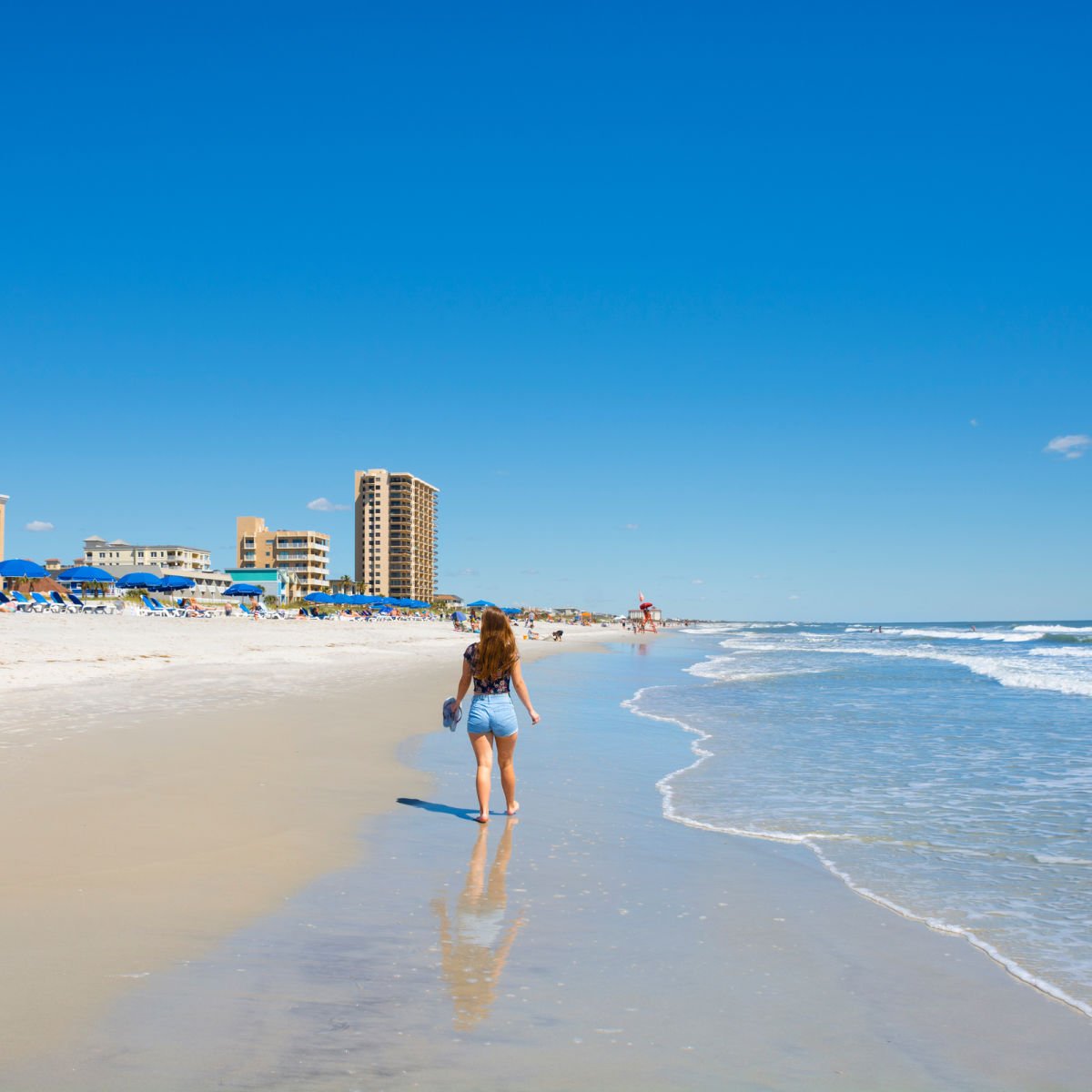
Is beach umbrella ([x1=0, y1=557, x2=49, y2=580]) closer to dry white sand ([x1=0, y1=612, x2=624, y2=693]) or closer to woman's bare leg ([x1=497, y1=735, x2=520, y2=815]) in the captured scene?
dry white sand ([x1=0, y1=612, x2=624, y2=693])

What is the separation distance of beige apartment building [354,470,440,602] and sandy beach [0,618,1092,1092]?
157174mm

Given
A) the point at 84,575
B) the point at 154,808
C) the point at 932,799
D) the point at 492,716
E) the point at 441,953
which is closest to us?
the point at 441,953

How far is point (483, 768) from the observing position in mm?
6953

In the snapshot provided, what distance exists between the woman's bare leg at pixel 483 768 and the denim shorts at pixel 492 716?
6cm

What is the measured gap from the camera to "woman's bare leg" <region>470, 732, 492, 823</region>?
682 cm

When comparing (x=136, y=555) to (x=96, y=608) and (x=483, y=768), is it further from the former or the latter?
(x=483, y=768)

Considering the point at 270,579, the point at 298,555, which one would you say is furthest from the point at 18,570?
the point at 298,555

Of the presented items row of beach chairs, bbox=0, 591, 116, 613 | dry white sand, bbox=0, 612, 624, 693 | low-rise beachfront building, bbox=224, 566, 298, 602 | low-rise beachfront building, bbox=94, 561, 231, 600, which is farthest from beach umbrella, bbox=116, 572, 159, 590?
low-rise beachfront building, bbox=224, 566, 298, 602

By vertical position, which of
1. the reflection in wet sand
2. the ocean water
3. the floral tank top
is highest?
the floral tank top

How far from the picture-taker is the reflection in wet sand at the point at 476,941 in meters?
3.56

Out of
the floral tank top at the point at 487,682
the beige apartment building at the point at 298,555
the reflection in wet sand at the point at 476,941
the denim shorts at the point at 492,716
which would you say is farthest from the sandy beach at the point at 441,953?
the beige apartment building at the point at 298,555

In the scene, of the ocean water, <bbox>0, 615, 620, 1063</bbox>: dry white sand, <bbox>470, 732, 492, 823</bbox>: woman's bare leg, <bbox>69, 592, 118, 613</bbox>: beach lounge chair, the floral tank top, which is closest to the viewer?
<bbox>0, 615, 620, 1063</bbox>: dry white sand

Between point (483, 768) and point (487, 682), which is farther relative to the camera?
point (487, 682)

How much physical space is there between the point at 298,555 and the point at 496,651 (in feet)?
452
